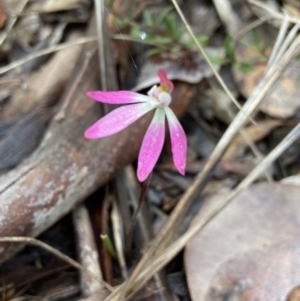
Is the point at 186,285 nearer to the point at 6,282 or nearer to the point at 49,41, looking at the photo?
the point at 6,282

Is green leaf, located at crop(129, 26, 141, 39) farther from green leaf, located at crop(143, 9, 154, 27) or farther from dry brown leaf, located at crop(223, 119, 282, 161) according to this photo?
dry brown leaf, located at crop(223, 119, 282, 161)

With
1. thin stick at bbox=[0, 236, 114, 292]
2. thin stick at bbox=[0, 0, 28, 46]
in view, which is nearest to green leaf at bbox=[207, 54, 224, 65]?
thin stick at bbox=[0, 0, 28, 46]

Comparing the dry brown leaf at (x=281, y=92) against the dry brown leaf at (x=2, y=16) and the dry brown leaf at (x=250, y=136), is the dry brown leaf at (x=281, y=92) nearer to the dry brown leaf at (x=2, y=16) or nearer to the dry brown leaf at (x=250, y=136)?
the dry brown leaf at (x=250, y=136)

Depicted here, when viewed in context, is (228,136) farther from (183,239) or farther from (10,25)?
(10,25)

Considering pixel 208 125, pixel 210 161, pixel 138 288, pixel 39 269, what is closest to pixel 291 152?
pixel 208 125

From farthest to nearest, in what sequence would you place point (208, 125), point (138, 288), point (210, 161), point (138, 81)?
point (208, 125) → point (138, 81) → point (210, 161) → point (138, 288)

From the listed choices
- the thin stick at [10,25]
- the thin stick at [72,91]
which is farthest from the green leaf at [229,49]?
the thin stick at [10,25]
